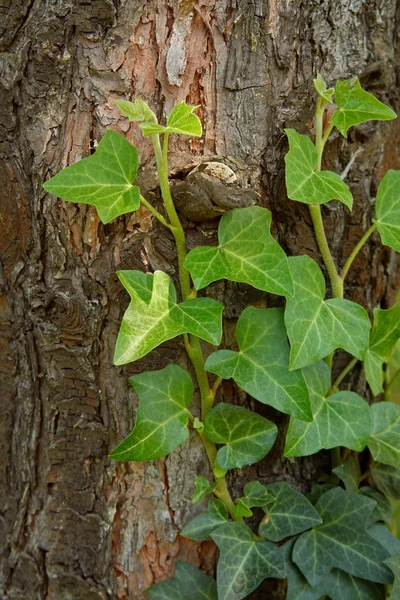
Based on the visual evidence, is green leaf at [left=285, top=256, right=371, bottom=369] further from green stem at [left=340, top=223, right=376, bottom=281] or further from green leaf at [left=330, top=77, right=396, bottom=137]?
green leaf at [left=330, top=77, right=396, bottom=137]

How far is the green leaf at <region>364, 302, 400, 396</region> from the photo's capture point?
928 millimetres

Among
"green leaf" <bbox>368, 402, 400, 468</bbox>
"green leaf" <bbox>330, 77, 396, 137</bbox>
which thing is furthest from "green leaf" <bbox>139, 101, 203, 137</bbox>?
"green leaf" <bbox>368, 402, 400, 468</bbox>

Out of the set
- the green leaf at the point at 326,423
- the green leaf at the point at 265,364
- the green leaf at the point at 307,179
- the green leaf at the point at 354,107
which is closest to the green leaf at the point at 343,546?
the green leaf at the point at 326,423

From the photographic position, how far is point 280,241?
0.92 meters

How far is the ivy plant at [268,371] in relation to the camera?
789 millimetres

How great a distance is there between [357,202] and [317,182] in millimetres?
163

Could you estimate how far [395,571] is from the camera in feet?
2.80

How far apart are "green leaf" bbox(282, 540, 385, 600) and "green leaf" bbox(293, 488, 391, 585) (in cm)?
2

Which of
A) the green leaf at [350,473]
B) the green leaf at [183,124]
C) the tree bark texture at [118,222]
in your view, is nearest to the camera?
the green leaf at [183,124]

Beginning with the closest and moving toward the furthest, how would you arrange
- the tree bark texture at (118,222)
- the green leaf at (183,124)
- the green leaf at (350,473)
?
1. the green leaf at (183,124)
2. the tree bark texture at (118,222)
3. the green leaf at (350,473)

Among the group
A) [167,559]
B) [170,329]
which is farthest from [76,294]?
[167,559]

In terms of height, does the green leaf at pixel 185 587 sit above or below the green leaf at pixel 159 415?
below

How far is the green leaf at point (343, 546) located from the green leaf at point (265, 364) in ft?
0.74

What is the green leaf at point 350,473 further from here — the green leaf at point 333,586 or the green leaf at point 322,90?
the green leaf at point 322,90
